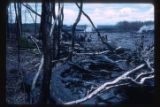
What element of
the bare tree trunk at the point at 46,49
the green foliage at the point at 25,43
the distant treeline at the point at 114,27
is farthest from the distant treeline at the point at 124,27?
the green foliage at the point at 25,43

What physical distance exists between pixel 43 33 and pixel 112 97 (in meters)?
0.62

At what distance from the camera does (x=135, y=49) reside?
1.61 m

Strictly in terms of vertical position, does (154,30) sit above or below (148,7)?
below

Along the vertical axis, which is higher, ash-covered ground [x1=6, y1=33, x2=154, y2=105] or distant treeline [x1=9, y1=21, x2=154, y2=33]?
distant treeline [x1=9, y1=21, x2=154, y2=33]

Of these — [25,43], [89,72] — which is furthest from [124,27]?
[25,43]

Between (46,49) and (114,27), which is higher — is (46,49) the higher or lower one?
the lower one

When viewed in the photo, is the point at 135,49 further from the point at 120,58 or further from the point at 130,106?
the point at 130,106

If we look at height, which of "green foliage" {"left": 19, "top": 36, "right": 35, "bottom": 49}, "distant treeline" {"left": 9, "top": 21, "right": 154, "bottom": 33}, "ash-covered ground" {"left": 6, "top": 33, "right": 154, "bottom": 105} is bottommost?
"ash-covered ground" {"left": 6, "top": 33, "right": 154, "bottom": 105}

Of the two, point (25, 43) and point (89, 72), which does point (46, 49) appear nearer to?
point (25, 43)

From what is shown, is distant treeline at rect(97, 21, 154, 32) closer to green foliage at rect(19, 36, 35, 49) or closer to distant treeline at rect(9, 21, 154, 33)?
distant treeline at rect(9, 21, 154, 33)

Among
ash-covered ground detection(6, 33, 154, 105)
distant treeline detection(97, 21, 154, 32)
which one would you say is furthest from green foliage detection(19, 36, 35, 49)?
distant treeline detection(97, 21, 154, 32)

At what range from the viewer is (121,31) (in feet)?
5.26

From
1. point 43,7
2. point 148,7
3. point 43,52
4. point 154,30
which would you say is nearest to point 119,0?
point 148,7

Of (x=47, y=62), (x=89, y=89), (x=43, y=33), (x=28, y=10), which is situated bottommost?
(x=89, y=89)
